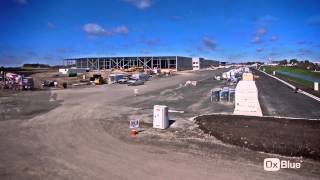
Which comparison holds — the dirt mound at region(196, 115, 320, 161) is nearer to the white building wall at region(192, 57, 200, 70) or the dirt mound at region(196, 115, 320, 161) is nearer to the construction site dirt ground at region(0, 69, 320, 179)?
the construction site dirt ground at region(0, 69, 320, 179)

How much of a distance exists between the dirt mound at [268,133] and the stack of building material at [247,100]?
162 cm

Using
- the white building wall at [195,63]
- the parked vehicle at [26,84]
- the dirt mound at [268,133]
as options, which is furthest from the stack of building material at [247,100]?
the white building wall at [195,63]

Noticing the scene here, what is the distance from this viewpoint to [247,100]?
20.0 meters

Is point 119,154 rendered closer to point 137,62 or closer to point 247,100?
point 247,100

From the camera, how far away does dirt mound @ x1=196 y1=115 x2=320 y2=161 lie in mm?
11773

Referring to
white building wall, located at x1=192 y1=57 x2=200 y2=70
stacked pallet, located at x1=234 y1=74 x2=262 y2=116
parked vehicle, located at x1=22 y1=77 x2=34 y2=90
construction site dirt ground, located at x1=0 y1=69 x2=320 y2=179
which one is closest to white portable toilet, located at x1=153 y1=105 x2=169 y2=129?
construction site dirt ground, located at x1=0 y1=69 x2=320 y2=179

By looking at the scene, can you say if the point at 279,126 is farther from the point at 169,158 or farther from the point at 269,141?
the point at 169,158

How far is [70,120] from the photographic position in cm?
1830

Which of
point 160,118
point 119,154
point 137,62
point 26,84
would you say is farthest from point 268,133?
point 137,62

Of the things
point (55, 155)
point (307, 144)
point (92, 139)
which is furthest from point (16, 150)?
point (307, 144)

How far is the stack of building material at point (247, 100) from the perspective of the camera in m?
19.8

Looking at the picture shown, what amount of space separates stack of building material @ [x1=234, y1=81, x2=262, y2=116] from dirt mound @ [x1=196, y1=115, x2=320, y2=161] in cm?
162

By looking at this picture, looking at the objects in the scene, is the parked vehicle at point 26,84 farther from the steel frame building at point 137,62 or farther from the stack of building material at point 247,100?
the steel frame building at point 137,62

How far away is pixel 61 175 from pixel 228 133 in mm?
7773
